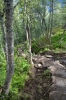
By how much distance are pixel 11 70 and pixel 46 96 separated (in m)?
2.94

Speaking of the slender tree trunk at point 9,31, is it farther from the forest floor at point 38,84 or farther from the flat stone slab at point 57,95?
the flat stone slab at point 57,95

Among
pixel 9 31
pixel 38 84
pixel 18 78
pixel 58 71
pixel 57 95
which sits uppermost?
pixel 9 31

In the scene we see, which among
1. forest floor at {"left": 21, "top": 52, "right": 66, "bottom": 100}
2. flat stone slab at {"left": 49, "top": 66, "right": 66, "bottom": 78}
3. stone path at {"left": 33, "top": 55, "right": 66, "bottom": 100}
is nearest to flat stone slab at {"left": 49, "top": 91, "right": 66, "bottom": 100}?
stone path at {"left": 33, "top": 55, "right": 66, "bottom": 100}

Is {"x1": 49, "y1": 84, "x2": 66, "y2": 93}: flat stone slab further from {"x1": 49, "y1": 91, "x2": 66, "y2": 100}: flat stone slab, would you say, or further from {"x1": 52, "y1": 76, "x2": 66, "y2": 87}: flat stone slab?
{"x1": 49, "y1": 91, "x2": 66, "y2": 100}: flat stone slab

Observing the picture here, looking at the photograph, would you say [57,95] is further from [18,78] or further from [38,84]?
[18,78]

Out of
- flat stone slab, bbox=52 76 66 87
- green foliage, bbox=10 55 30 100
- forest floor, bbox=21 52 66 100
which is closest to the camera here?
green foliage, bbox=10 55 30 100

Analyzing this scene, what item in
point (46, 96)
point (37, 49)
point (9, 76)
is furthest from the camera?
point (37, 49)

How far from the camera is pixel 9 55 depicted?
822 cm

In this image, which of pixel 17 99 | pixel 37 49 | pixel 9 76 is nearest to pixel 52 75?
pixel 17 99

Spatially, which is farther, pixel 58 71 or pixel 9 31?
pixel 58 71

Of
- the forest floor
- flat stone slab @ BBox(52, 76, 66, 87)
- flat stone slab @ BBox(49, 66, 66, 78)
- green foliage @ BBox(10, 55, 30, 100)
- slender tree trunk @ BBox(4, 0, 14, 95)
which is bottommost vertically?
the forest floor

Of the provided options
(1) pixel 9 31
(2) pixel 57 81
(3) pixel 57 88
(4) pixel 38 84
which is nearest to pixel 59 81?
(2) pixel 57 81

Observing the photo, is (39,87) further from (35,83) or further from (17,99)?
(17,99)

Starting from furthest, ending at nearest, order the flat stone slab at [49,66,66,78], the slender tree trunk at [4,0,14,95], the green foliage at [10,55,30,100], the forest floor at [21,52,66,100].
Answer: the flat stone slab at [49,66,66,78]
the forest floor at [21,52,66,100]
the green foliage at [10,55,30,100]
the slender tree trunk at [4,0,14,95]
